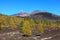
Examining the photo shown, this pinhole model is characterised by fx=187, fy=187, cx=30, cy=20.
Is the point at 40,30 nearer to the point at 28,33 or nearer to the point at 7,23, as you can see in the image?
the point at 28,33

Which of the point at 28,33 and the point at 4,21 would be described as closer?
the point at 28,33

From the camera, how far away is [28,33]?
5969 cm

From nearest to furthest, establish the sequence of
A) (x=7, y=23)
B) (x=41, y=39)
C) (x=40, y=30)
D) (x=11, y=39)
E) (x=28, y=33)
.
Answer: (x=11, y=39)
(x=41, y=39)
(x=28, y=33)
(x=40, y=30)
(x=7, y=23)

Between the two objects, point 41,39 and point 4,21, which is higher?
point 4,21

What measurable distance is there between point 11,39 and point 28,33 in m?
13.5

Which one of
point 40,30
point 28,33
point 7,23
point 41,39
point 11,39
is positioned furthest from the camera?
point 7,23

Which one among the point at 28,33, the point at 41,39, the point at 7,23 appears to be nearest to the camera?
the point at 41,39

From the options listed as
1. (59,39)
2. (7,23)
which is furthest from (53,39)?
(7,23)

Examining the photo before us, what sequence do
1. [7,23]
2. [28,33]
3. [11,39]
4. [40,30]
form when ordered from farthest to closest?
[7,23]
[40,30]
[28,33]
[11,39]

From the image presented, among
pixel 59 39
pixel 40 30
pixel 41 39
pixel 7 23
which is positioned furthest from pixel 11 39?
pixel 7 23

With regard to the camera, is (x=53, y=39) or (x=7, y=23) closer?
(x=53, y=39)

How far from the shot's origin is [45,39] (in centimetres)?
5100

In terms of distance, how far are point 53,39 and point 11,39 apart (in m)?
11.3

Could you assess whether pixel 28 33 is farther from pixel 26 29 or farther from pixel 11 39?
pixel 11 39
